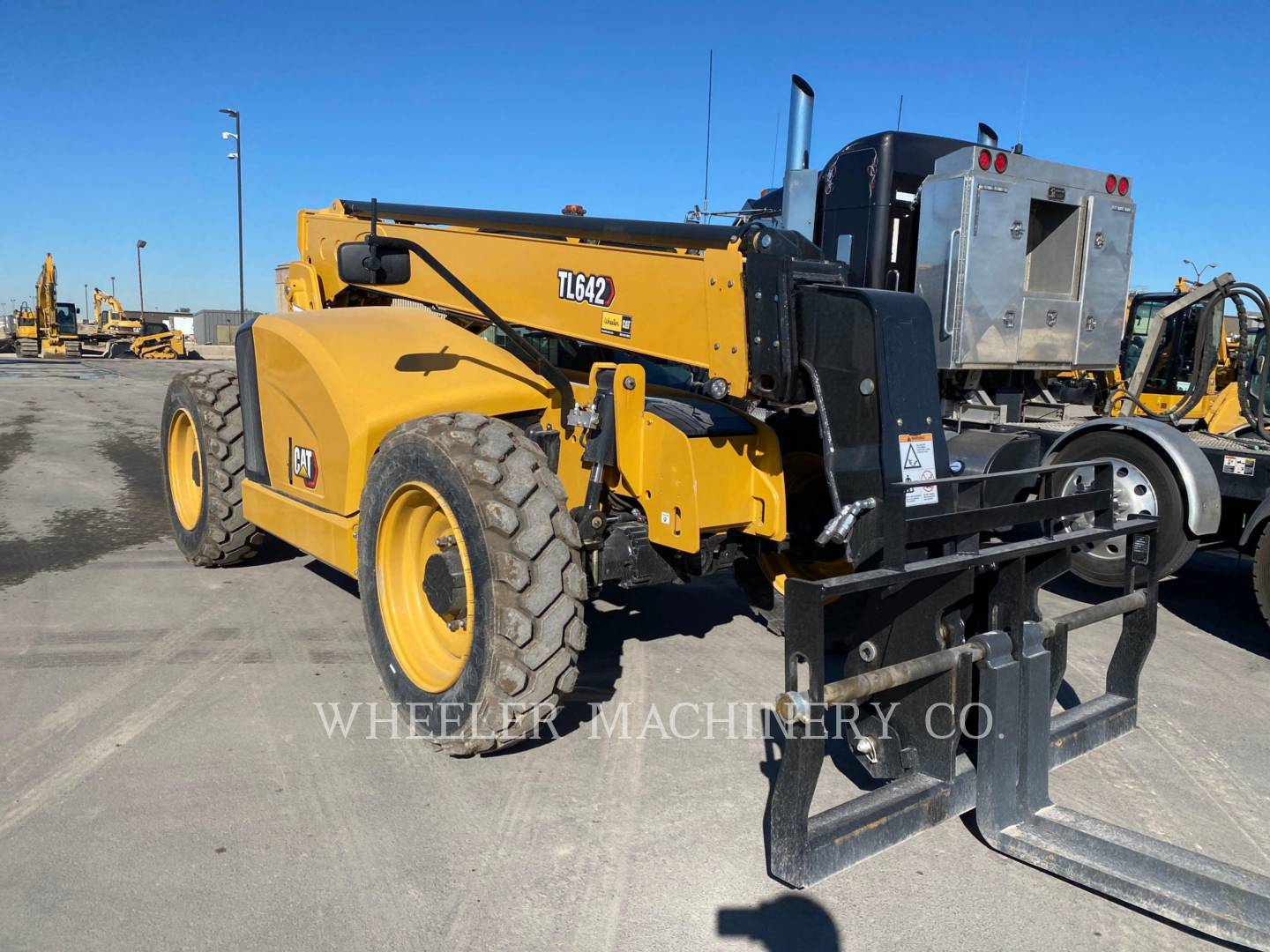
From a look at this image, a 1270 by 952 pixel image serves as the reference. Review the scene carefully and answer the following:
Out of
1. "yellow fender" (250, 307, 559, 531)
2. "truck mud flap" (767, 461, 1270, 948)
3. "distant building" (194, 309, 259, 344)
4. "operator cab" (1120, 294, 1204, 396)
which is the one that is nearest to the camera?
"truck mud flap" (767, 461, 1270, 948)

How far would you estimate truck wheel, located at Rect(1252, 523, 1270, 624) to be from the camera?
542 centimetres

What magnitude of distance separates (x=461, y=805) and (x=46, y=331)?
45781mm

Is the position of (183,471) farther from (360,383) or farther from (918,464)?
(918,464)

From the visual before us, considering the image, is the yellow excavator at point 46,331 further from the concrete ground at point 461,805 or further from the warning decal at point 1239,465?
the warning decal at point 1239,465

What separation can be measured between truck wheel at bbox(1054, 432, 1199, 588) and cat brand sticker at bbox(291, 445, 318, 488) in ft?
13.9

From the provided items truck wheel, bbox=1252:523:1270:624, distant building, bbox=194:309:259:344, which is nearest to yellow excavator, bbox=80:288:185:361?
distant building, bbox=194:309:259:344

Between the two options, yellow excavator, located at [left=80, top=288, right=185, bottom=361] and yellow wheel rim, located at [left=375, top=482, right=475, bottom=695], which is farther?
yellow excavator, located at [left=80, top=288, right=185, bottom=361]

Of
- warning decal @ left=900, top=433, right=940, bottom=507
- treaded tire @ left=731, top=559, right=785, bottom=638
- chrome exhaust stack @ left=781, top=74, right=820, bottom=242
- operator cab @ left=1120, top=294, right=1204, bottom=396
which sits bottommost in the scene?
treaded tire @ left=731, top=559, right=785, bottom=638

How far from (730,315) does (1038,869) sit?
2.15 meters

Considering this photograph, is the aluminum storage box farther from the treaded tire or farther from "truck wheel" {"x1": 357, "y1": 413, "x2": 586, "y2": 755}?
"truck wheel" {"x1": 357, "y1": 413, "x2": 586, "y2": 755}

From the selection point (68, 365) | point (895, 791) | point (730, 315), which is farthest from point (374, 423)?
point (68, 365)

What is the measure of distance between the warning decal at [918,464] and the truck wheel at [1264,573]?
3.22 m

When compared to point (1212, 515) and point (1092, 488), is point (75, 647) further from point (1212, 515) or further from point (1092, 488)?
point (1212, 515)

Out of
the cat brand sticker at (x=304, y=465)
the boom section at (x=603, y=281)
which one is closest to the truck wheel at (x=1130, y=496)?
the boom section at (x=603, y=281)
